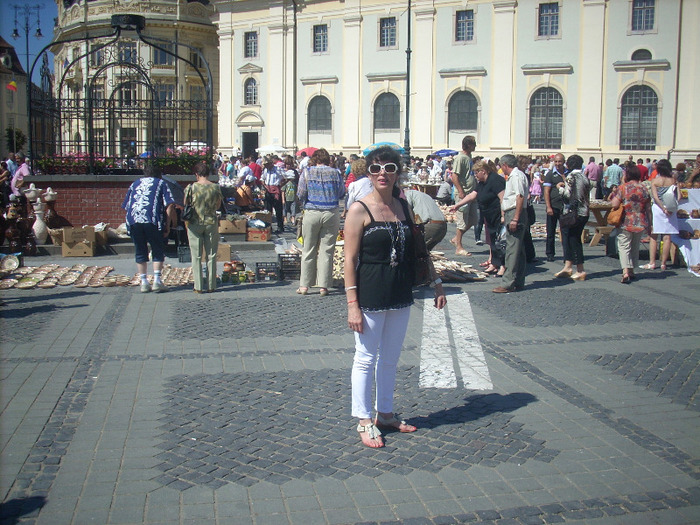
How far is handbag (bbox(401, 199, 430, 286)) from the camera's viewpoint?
5.03 m

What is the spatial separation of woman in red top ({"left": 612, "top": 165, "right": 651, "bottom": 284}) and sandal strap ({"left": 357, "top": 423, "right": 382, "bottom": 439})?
24.2ft

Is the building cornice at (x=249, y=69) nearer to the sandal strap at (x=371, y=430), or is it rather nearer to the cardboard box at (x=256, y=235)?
the cardboard box at (x=256, y=235)

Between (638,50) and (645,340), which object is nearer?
(645,340)

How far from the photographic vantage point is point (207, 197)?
32.8 feet

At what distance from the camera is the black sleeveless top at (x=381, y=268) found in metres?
4.80

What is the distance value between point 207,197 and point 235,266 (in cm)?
157

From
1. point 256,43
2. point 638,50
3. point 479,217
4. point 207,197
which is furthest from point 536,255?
point 256,43

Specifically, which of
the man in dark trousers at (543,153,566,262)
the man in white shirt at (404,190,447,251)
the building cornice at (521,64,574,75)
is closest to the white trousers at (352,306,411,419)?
the man in white shirt at (404,190,447,251)

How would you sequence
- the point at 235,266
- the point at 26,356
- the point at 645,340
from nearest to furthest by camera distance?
1. the point at 26,356
2. the point at 645,340
3. the point at 235,266

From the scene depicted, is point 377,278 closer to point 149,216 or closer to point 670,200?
point 149,216

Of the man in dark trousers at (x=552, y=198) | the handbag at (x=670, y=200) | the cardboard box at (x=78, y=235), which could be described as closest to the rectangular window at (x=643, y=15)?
the man in dark trousers at (x=552, y=198)

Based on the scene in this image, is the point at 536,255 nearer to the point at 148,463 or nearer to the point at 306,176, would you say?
the point at 306,176

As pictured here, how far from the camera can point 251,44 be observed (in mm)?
50906

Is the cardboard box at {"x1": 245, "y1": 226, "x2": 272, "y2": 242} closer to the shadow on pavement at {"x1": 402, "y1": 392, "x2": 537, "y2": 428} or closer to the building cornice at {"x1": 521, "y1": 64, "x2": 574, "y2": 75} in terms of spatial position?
the shadow on pavement at {"x1": 402, "y1": 392, "x2": 537, "y2": 428}
